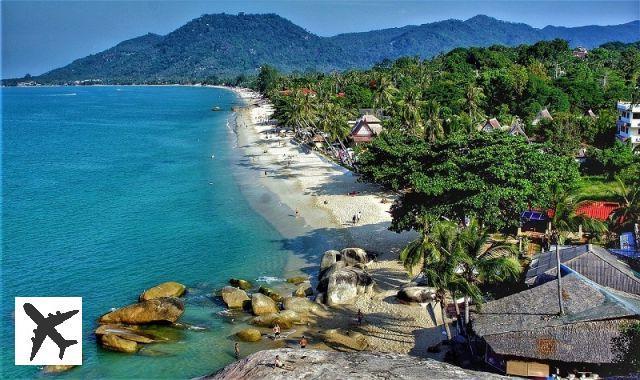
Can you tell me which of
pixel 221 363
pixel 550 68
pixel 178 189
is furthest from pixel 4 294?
pixel 550 68

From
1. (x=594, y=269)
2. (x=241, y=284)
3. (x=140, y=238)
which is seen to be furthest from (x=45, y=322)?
(x=140, y=238)

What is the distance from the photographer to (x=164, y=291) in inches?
962

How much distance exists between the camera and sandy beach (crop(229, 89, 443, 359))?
68.4ft

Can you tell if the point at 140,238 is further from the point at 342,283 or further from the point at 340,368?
the point at 340,368

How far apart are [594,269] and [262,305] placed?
1250cm

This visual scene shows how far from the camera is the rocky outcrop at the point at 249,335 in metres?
20.9

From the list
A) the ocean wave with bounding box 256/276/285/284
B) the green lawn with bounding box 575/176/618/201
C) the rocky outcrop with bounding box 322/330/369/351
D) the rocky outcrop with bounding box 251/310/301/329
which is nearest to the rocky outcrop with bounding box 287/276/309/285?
the ocean wave with bounding box 256/276/285/284

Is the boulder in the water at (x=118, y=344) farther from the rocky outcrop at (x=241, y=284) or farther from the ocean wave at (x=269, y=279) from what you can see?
the ocean wave at (x=269, y=279)

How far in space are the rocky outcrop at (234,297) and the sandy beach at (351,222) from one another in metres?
3.78

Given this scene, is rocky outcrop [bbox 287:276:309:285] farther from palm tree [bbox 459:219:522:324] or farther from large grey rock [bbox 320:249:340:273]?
palm tree [bbox 459:219:522:324]

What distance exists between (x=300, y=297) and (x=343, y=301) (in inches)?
71.8

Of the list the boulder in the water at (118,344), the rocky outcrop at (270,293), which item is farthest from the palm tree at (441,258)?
the boulder in the water at (118,344)

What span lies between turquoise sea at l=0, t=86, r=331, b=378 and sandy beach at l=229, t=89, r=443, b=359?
171 centimetres

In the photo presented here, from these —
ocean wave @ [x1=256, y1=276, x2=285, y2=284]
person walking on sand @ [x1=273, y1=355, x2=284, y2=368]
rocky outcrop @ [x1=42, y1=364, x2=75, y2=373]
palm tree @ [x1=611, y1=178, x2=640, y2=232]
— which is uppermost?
palm tree @ [x1=611, y1=178, x2=640, y2=232]
